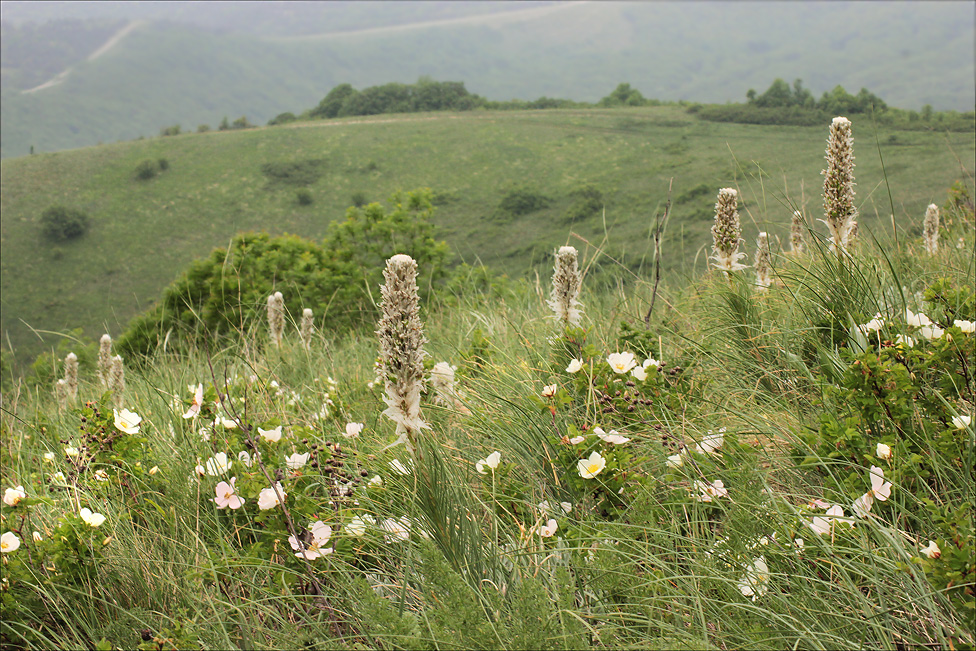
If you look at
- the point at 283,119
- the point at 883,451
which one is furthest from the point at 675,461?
the point at 283,119

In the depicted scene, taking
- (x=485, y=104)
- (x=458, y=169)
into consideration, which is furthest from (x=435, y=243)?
(x=485, y=104)

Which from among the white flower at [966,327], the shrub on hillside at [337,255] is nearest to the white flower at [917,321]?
the white flower at [966,327]

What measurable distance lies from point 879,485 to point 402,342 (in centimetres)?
170

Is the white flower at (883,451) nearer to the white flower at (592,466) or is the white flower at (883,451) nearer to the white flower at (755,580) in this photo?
the white flower at (755,580)

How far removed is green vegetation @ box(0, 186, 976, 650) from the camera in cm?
187

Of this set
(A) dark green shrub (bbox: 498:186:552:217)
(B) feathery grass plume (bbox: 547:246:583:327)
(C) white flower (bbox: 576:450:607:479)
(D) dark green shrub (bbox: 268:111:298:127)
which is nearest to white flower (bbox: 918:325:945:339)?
(C) white flower (bbox: 576:450:607:479)

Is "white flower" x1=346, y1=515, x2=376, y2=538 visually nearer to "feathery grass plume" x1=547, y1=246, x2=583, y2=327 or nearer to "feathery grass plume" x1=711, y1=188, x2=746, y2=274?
"feathery grass plume" x1=547, y1=246, x2=583, y2=327

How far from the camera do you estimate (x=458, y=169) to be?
2697 inches

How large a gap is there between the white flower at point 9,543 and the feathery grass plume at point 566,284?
2.87 meters

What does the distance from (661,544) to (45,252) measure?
75675 mm

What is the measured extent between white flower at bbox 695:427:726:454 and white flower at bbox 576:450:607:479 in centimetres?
43

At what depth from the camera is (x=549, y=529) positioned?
2.37 meters

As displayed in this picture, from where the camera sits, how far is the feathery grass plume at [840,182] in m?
4.00

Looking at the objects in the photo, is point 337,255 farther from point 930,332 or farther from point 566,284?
point 930,332
